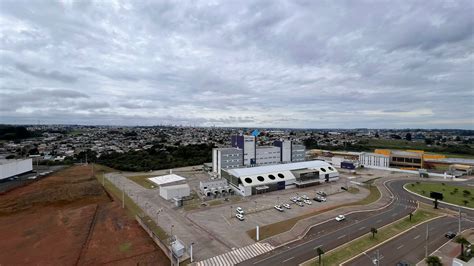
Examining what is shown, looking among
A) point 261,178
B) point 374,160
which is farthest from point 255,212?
point 374,160

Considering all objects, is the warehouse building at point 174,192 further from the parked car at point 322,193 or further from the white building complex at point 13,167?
the white building complex at point 13,167

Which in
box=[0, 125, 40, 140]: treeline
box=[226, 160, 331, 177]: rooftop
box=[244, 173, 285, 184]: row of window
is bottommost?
box=[244, 173, 285, 184]: row of window

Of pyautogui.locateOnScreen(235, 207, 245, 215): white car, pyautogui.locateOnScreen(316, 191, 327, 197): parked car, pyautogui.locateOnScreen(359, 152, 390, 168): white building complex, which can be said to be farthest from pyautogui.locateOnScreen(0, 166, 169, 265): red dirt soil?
pyautogui.locateOnScreen(359, 152, 390, 168): white building complex

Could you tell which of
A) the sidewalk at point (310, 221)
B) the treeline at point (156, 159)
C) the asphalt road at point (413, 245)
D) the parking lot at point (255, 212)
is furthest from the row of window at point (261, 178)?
the treeline at point (156, 159)

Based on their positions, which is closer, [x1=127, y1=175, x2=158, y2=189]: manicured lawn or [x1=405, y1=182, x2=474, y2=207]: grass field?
[x1=405, y1=182, x2=474, y2=207]: grass field

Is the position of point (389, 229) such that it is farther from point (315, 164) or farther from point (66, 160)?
point (66, 160)

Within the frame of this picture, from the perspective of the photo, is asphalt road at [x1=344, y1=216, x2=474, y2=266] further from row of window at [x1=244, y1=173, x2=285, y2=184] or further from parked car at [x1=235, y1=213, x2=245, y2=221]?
row of window at [x1=244, y1=173, x2=285, y2=184]
